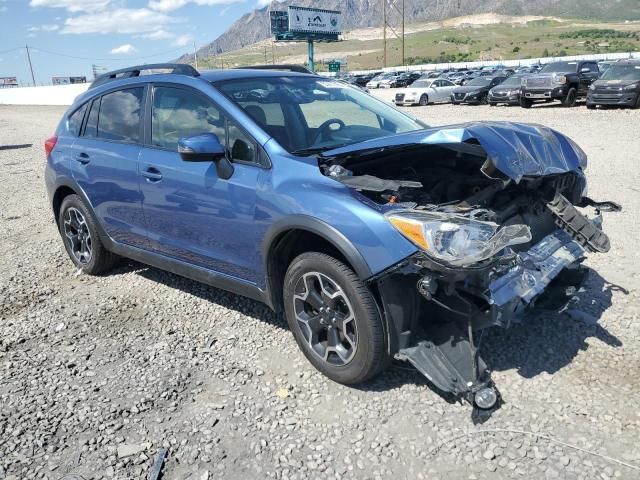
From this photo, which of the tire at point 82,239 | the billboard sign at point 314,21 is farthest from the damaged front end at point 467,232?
the billboard sign at point 314,21

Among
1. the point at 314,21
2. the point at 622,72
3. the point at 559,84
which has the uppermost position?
the point at 314,21

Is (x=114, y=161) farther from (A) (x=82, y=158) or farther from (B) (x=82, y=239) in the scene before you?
(B) (x=82, y=239)

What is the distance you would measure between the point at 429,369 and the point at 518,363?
875 millimetres

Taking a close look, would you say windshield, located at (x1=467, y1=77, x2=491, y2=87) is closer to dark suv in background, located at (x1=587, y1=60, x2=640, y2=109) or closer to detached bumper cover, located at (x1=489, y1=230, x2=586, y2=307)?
dark suv in background, located at (x1=587, y1=60, x2=640, y2=109)

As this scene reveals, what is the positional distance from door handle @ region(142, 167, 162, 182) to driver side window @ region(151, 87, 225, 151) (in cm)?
20

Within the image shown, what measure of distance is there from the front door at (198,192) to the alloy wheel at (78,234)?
1254mm

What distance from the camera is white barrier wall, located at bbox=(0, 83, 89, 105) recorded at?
4319 centimetres

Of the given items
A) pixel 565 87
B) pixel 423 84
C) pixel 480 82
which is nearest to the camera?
pixel 565 87

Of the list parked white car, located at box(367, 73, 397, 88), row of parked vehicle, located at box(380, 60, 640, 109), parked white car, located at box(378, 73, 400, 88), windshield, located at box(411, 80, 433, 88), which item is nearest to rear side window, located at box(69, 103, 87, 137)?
row of parked vehicle, located at box(380, 60, 640, 109)

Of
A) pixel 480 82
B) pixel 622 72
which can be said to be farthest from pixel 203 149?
pixel 480 82

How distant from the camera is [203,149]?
3.64m

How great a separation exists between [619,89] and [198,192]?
754 inches

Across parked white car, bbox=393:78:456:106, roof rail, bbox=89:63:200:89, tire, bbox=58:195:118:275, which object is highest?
roof rail, bbox=89:63:200:89

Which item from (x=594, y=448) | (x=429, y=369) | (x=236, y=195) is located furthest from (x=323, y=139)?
(x=594, y=448)
